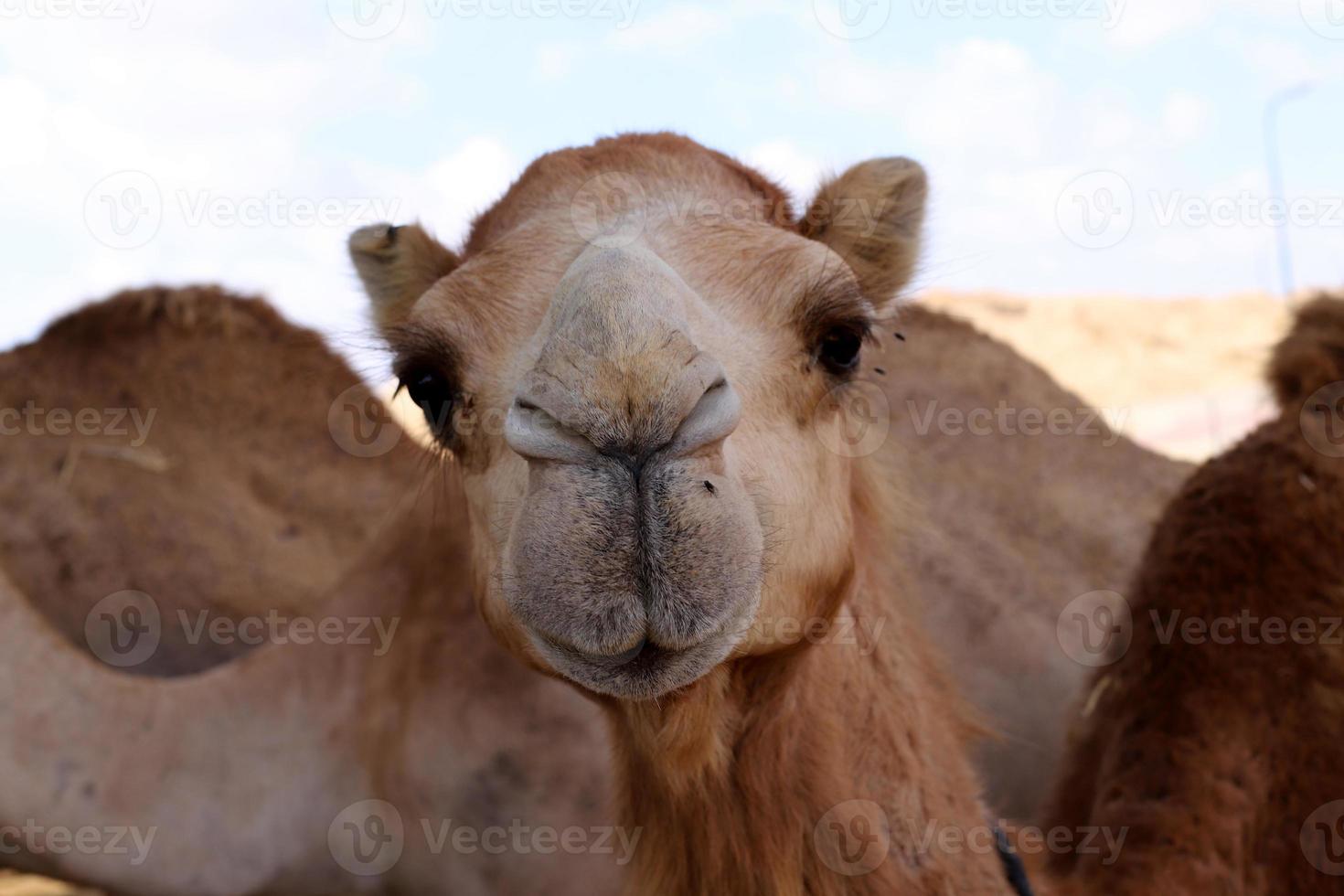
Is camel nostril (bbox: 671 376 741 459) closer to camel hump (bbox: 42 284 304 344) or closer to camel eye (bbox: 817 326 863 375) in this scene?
camel eye (bbox: 817 326 863 375)

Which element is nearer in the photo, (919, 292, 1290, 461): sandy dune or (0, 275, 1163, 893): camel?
(0, 275, 1163, 893): camel

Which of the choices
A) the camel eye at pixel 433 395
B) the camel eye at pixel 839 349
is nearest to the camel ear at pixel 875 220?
the camel eye at pixel 839 349

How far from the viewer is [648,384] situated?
7.32 ft

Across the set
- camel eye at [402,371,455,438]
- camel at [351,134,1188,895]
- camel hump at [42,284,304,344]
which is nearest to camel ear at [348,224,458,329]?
camel at [351,134,1188,895]

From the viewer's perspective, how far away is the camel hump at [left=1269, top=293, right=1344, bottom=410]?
4.41m

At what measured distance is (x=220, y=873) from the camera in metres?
5.27

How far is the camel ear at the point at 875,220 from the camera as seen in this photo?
3334 mm

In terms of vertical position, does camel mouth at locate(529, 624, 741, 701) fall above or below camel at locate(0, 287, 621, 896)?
above

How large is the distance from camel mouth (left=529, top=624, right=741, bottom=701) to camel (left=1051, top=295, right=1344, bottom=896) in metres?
1.57

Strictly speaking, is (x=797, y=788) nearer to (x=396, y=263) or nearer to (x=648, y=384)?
(x=648, y=384)

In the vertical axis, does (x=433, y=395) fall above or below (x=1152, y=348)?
below

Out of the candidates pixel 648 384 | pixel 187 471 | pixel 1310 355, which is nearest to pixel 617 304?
pixel 648 384

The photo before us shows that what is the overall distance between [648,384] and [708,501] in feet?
0.78

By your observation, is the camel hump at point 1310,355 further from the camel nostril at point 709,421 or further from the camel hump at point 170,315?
the camel hump at point 170,315
